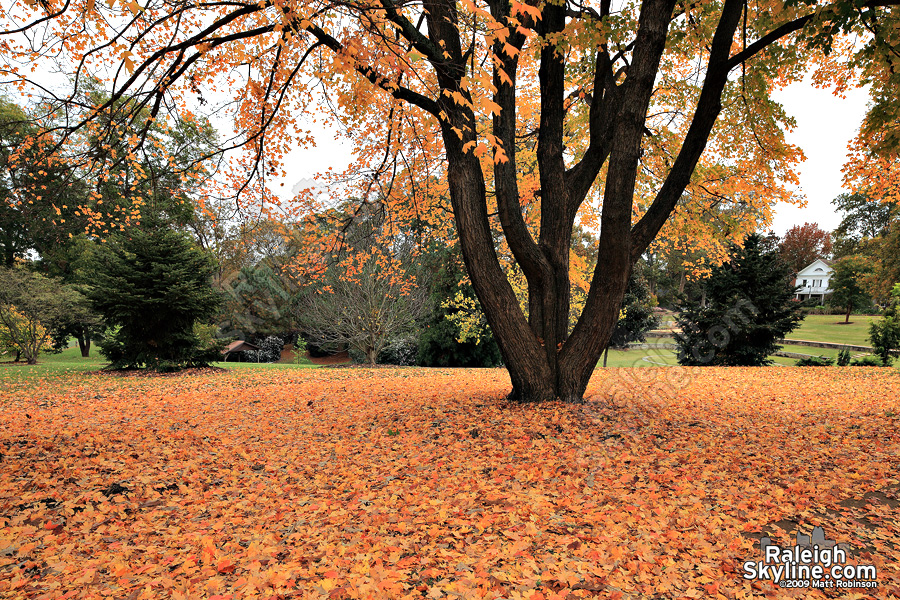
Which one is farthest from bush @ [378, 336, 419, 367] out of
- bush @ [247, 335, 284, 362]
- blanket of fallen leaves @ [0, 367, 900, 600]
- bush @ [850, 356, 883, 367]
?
bush @ [850, 356, 883, 367]

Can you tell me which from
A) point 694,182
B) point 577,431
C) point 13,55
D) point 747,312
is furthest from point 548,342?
point 747,312

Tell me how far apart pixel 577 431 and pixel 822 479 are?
74.8 inches

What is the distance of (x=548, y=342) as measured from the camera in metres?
5.50

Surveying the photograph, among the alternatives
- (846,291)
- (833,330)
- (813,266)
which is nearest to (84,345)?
(833,330)

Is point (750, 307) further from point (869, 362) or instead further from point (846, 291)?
point (846, 291)

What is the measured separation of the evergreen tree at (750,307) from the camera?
14.2 metres

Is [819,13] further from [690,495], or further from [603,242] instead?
[690,495]

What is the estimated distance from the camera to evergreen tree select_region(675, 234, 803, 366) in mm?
14188

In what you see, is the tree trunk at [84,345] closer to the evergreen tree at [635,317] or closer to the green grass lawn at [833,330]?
the evergreen tree at [635,317]
